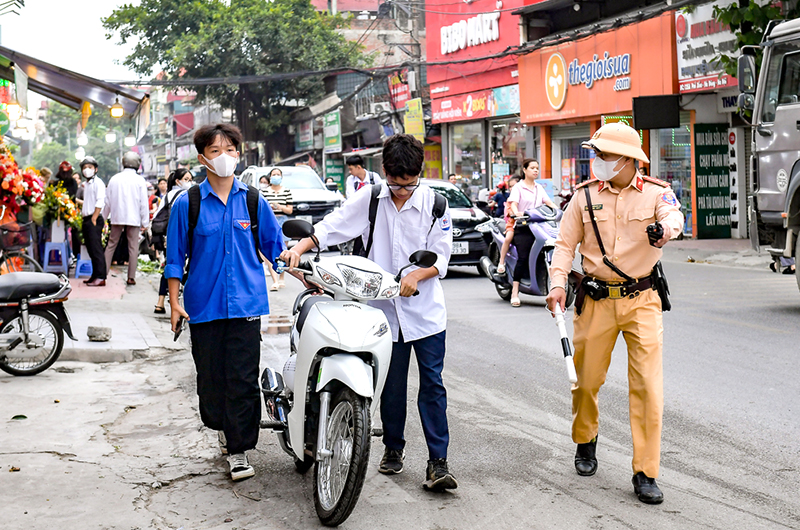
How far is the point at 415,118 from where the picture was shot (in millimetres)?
36250

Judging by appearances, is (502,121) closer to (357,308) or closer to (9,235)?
(9,235)

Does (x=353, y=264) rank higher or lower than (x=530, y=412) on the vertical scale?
higher

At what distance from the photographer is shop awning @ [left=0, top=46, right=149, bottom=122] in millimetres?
12047

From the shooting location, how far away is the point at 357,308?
4.60 m

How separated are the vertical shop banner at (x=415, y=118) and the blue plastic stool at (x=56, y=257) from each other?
21.2 metres

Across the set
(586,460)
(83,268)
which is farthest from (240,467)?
(83,268)

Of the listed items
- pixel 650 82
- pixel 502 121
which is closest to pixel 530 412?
pixel 650 82

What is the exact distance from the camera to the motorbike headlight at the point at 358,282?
4602mm

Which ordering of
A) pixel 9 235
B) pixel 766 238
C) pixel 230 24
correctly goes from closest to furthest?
1. pixel 9 235
2. pixel 766 238
3. pixel 230 24

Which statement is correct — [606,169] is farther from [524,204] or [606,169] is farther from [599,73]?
[599,73]

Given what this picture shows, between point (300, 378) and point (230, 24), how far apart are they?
42.3 m

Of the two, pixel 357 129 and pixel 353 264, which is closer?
pixel 353 264

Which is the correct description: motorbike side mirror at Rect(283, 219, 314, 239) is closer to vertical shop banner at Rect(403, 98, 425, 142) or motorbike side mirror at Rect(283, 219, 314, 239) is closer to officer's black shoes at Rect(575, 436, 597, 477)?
officer's black shoes at Rect(575, 436, 597, 477)

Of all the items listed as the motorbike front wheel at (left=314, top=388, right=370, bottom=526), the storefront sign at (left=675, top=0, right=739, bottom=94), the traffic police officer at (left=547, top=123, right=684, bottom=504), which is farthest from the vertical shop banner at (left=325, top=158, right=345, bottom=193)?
the motorbike front wheel at (left=314, top=388, right=370, bottom=526)
